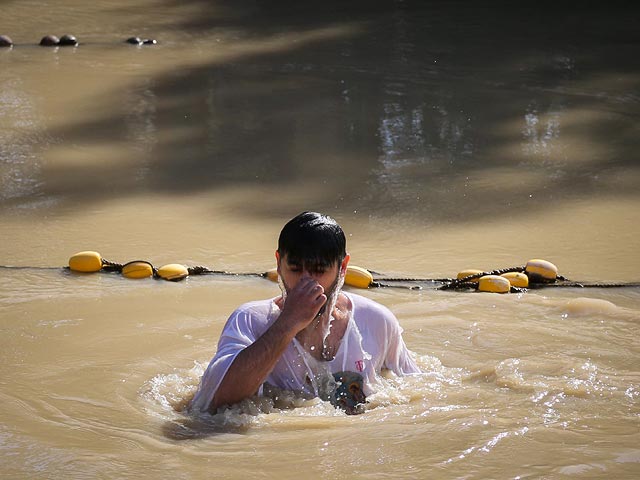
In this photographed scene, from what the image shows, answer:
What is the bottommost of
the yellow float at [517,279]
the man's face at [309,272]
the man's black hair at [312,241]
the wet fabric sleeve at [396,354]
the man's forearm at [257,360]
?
the yellow float at [517,279]

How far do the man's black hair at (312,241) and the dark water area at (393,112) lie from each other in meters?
3.31

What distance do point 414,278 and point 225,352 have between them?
2370mm

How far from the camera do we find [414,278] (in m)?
5.84

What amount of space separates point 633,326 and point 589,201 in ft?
7.48

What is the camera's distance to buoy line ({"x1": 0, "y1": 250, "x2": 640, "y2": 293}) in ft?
18.5

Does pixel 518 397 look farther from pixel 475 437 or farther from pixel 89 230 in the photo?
pixel 89 230

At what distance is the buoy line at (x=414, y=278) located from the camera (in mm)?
5629

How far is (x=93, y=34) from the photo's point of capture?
476 inches

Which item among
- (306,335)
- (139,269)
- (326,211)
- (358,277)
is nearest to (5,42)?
(326,211)

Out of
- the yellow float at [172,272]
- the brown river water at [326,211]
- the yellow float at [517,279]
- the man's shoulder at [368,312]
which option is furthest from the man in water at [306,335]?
the yellow float at [172,272]

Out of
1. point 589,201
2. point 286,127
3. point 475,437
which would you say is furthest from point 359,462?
point 286,127

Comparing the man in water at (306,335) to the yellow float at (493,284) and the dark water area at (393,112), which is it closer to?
the yellow float at (493,284)

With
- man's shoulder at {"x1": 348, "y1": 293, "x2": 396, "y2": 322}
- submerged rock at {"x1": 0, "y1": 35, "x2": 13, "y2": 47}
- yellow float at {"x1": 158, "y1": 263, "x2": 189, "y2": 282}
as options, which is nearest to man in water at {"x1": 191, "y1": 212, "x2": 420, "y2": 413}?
man's shoulder at {"x1": 348, "y1": 293, "x2": 396, "y2": 322}

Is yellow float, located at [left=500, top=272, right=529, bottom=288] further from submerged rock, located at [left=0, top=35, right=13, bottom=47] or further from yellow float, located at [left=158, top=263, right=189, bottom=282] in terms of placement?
submerged rock, located at [left=0, top=35, right=13, bottom=47]
